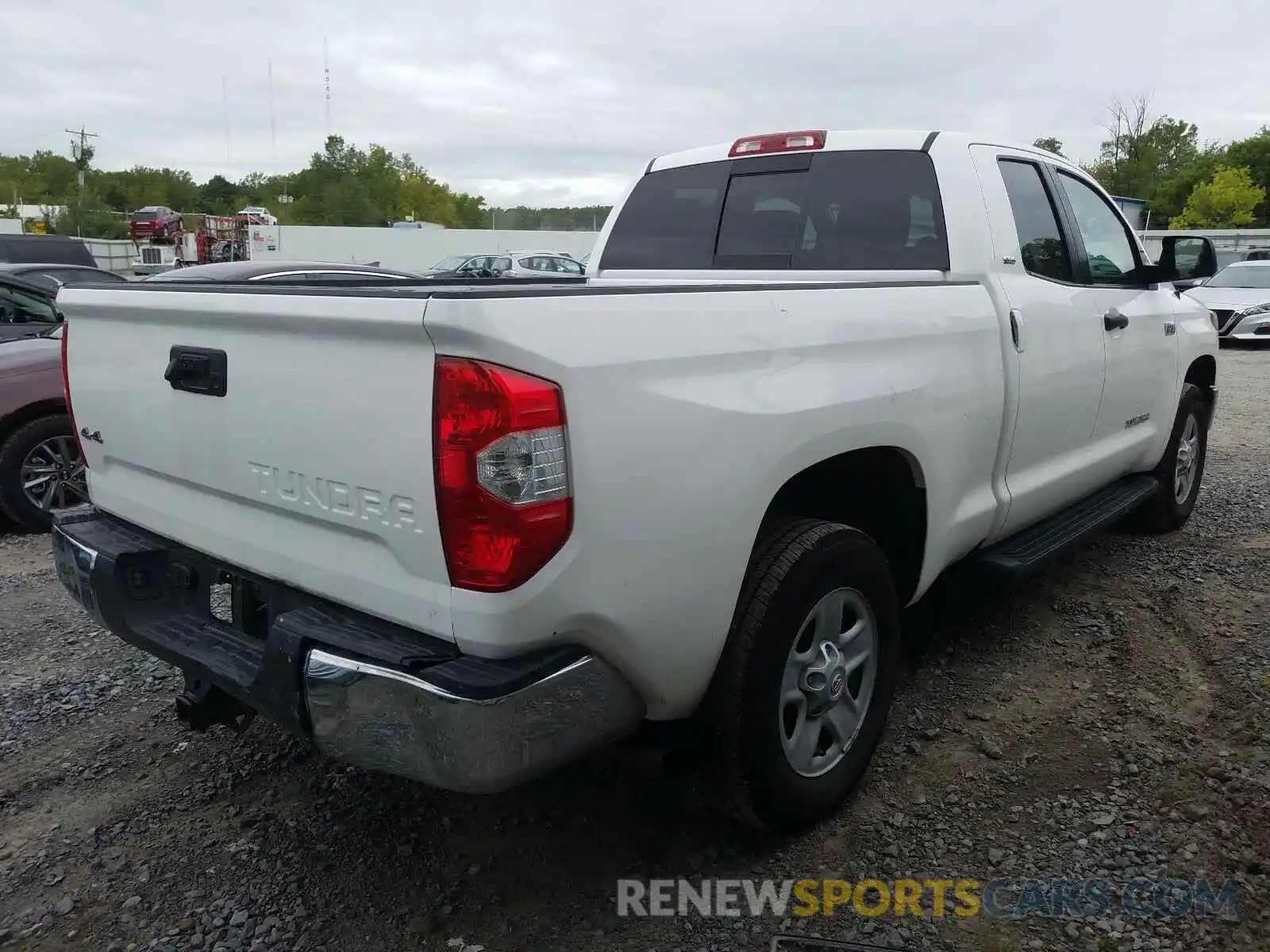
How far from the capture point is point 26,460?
569 centimetres

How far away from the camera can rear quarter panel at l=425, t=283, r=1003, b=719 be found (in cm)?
195

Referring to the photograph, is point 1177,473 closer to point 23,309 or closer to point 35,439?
point 35,439

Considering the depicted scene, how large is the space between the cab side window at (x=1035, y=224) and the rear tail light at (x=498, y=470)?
2.38 m

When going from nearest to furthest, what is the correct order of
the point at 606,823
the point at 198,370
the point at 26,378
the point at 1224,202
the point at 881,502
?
the point at 198,370 < the point at 606,823 < the point at 881,502 < the point at 26,378 < the point at 1224,202

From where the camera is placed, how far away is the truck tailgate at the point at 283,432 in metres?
2.00

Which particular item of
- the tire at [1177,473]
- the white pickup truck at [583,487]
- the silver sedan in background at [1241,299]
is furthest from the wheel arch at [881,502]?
the silver sedan in background at [1241,299]

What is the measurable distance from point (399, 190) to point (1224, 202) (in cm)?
6426

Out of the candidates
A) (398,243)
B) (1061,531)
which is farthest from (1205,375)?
(398,243)

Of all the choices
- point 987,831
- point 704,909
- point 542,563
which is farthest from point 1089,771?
point 542,563

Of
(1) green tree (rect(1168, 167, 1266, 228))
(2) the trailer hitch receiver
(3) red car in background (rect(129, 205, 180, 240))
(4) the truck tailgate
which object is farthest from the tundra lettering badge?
(1) green tree (rect(1168, 167, 1266, 228))

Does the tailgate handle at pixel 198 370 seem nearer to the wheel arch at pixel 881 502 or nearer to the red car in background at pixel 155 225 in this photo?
the wheel arch at pixel 881 502

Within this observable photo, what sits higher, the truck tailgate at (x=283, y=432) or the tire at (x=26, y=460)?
the truck tailgate at (x=283, y=432)

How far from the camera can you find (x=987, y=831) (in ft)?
9.11

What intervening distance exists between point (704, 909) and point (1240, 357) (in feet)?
49.7
